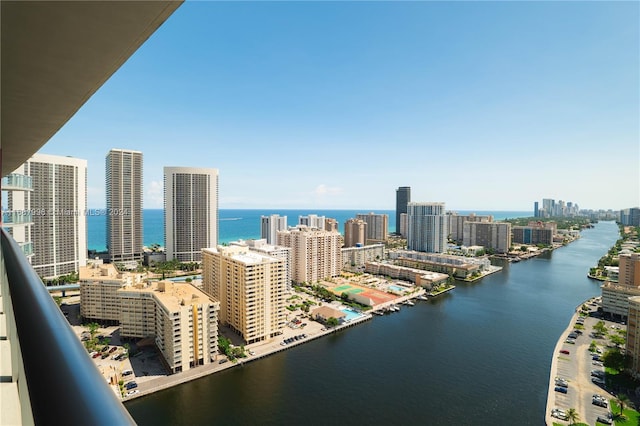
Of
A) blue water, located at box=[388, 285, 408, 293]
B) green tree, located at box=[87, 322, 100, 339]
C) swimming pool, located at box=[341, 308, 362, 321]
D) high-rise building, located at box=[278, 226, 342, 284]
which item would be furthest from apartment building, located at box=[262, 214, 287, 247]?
green tree, located at box=[87, 322, 100, 339]

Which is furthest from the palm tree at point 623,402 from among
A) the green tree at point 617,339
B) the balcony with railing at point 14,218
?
the balcony with railing at point 14,218

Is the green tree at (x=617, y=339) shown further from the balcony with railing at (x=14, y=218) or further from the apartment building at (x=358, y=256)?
the balcony with railing at (x=14, y=218)

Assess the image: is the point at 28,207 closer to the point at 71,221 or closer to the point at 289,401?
the point at 71,221

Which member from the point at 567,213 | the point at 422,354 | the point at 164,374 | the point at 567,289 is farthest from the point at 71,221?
the point at 567,213

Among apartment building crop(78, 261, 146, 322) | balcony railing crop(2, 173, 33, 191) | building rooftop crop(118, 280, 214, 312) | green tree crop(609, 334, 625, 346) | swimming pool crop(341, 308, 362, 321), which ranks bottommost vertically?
swimming pool crop(341, 308, 362, 321)

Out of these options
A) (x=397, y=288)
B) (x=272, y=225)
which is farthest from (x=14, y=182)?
(x=272, y=225)

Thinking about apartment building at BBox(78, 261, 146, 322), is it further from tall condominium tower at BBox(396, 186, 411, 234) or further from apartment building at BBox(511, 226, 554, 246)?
tall condominium tower at BBox(396, 186, 411, 234)

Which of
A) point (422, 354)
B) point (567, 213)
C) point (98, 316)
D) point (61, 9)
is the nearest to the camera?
point (61, 9)
